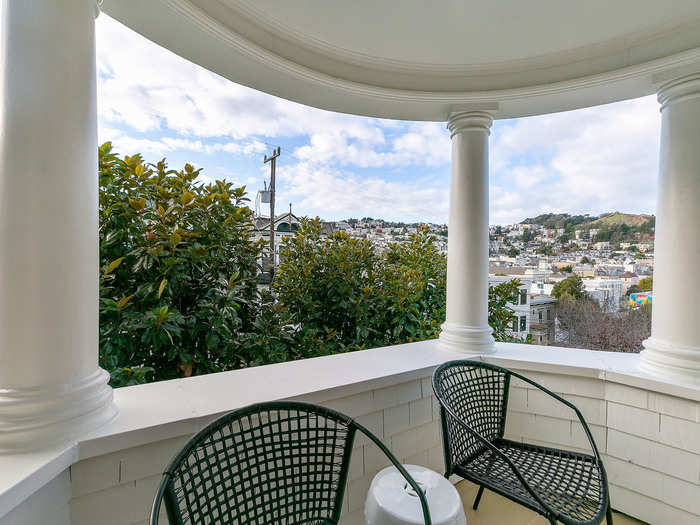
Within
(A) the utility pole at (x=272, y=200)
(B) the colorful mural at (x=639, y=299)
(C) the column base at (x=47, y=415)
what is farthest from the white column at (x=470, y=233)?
(C) the column base at (x=47, y=415)

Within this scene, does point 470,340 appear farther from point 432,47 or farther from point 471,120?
point 432,47

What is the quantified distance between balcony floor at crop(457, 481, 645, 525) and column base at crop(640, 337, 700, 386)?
83cm

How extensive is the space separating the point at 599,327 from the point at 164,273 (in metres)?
3.19

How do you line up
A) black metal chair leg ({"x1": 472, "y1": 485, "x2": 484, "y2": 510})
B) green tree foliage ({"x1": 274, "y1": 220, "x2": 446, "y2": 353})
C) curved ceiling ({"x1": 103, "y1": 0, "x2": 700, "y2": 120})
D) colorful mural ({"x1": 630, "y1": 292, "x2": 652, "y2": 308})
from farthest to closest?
green tree foliage ({"x1": 274, "y1": 220, "x2": 446, "y2": 353})
colorful mural ({"x1": 630, "y1": 292, "x2": 652, "y2": 308})
black metal chair leg ({"x1": 472, "y1": 485, "x2": 484, "y2": 510})
curved ceiling ({"x1": 103, "y1": 0, "x2": 700, "y2": 120})

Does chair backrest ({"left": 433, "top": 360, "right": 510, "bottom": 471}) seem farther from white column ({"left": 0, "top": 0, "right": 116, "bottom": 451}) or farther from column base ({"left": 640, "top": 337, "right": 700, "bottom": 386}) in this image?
white column ({"left": 0, "top": 0, "right": 116, "bottom": 451})

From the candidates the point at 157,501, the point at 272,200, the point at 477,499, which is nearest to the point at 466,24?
the point at 272,200

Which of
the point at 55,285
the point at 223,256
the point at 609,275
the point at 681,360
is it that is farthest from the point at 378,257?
the point at 55,285

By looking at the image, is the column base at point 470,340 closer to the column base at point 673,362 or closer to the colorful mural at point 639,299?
the column base at point 673,362

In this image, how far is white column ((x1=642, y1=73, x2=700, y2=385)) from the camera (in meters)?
1.95

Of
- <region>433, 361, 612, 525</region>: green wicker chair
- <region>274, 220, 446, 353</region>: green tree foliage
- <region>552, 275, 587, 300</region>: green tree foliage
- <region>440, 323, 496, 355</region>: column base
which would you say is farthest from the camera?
<region>274, 220, 446, 353</region>: green tree foliage

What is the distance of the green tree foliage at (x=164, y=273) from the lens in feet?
6.90

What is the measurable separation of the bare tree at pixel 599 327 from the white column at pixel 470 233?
34.3 inches

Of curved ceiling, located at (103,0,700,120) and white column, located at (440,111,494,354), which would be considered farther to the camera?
white column, located at (440,111,494,354)

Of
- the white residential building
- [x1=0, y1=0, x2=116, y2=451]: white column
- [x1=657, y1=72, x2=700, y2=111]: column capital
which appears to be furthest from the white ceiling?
the white residential building
